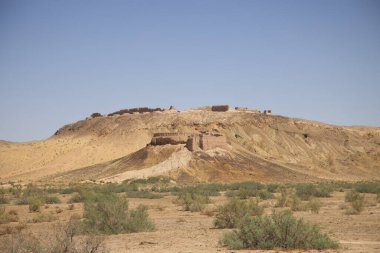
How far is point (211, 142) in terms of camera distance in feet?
245

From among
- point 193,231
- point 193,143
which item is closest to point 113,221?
point 193,231

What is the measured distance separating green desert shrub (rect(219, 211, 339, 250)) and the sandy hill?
5031cm

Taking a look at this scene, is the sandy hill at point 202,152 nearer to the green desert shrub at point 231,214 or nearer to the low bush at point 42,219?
the low bush at point 42,219

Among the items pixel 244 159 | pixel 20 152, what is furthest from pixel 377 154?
pixel 20 152

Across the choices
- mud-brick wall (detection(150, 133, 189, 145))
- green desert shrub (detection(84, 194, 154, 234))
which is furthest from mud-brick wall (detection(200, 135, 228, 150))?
green desert shrub (detection(84, 194, 154, 234))

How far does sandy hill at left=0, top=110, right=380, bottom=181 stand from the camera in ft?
232

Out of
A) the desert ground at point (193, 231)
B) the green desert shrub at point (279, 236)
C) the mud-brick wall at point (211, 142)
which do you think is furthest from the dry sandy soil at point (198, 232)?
the mud-brick wall at point (211, 142)

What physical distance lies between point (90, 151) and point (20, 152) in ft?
56.3

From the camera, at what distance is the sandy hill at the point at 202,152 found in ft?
232

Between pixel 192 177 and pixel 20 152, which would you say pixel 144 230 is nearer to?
pixel 192 177

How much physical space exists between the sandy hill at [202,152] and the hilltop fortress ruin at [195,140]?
41.7 inches

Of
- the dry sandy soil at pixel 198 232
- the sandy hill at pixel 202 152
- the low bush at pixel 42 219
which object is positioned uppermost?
the sandy hill at pixel 202 152

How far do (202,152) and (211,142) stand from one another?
3.10 metres

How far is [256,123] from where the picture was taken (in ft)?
322
